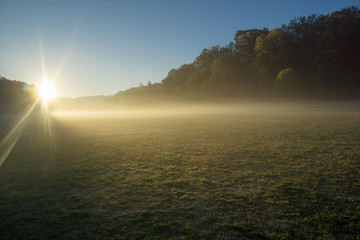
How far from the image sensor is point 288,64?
46.2m

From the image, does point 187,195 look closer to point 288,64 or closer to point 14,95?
point 288,64

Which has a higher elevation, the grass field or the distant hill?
the distant hill

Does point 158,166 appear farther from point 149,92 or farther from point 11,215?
point 149,92

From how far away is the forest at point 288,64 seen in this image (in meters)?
40.0

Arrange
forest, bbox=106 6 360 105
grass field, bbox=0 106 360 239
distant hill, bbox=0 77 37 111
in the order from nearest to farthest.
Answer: grass field, bbox=0 106 360 239 → forest, bbox=106 6 360 105 → distant hill, bbox=0 77 37 111

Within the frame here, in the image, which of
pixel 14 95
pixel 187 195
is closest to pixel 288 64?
pixel 187 195

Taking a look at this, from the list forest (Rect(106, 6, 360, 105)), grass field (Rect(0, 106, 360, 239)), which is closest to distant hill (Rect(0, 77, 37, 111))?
forest (Rect(106, 6, 360, 105))

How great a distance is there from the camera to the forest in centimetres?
4003

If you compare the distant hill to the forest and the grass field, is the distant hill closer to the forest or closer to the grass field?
the forest

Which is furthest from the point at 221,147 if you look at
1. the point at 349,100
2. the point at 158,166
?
the point at 349,100

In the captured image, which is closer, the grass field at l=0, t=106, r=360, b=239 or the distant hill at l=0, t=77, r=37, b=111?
the grass field at l=0, t=106, r=360, b=239

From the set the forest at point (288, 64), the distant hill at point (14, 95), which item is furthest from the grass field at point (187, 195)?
the distant hill at point (14, 95)

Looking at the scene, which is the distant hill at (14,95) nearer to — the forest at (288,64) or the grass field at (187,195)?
the forest at (288,64)

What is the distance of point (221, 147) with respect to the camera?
7.55 metres
